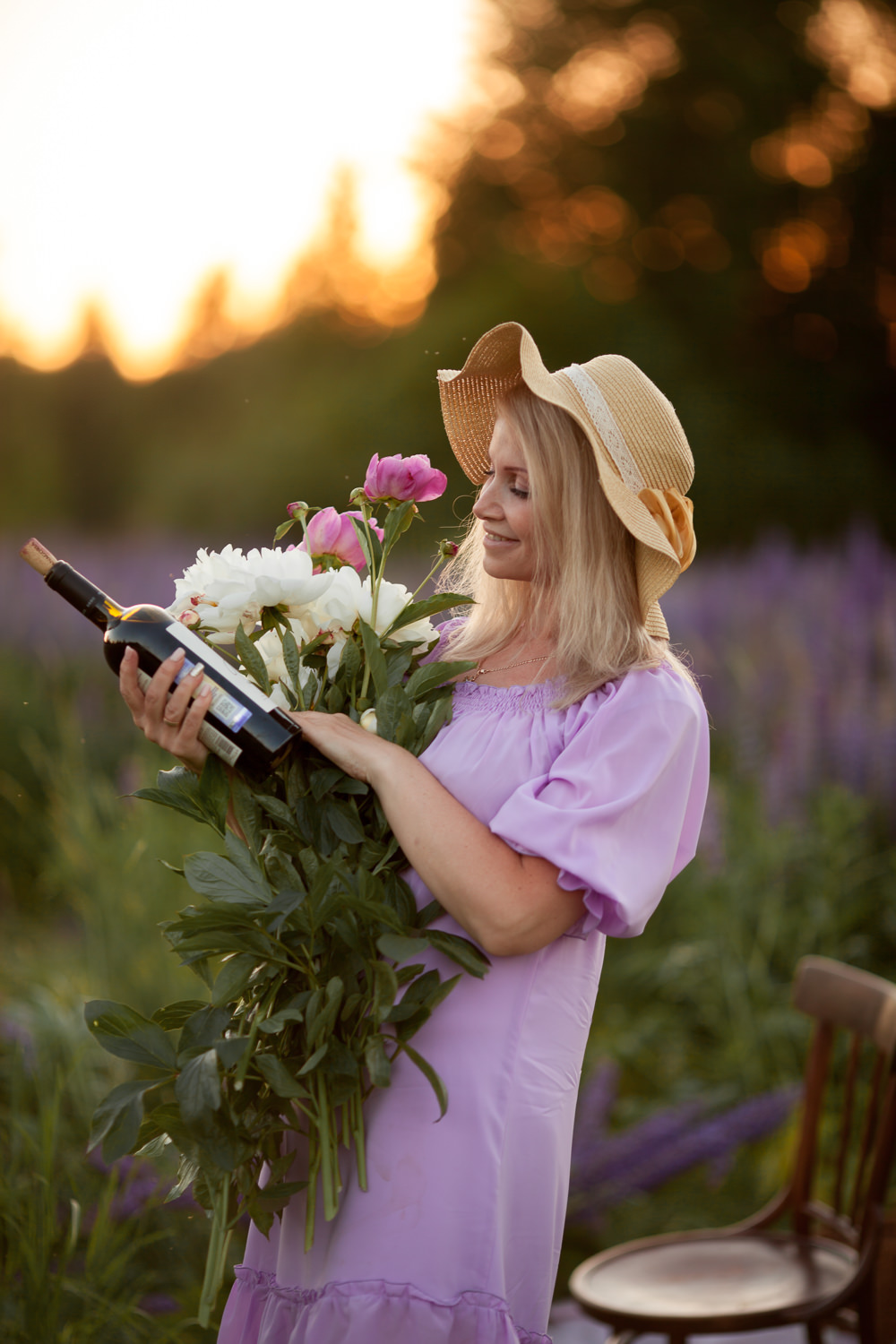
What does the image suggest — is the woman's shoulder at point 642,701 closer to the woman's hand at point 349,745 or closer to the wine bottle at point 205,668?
the woman's hand at point 349,745

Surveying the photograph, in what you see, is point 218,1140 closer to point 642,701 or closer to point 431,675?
point 431,675

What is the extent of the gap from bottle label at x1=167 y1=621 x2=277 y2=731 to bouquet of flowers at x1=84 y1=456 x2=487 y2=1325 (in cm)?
3

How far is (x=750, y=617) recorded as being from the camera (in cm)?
407

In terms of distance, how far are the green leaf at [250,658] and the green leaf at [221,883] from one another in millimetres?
217

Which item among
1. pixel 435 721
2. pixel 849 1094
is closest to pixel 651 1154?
pixel 849 1094

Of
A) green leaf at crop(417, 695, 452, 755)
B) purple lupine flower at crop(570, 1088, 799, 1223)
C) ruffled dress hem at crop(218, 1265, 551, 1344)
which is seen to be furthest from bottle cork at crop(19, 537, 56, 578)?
purple lupine flower at crop(570, 1088, 799, 1223)

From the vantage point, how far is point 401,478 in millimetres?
1294

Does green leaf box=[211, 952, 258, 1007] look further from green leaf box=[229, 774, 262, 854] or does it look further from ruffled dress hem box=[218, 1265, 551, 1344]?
ruffled dress hem box=[218, 1265, 551, 1344]

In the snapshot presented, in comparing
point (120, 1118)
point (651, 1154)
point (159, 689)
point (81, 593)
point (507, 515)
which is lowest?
point (651, 1154)

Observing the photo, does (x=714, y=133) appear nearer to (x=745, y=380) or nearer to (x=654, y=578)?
(x=745, y=380)

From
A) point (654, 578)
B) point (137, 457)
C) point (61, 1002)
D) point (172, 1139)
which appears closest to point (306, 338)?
point (137, 457)

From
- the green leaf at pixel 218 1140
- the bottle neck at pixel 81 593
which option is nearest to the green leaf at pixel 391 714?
the bottle neck at pixel 81 593

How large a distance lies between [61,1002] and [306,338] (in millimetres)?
4168

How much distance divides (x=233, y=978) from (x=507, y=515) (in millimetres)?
685
